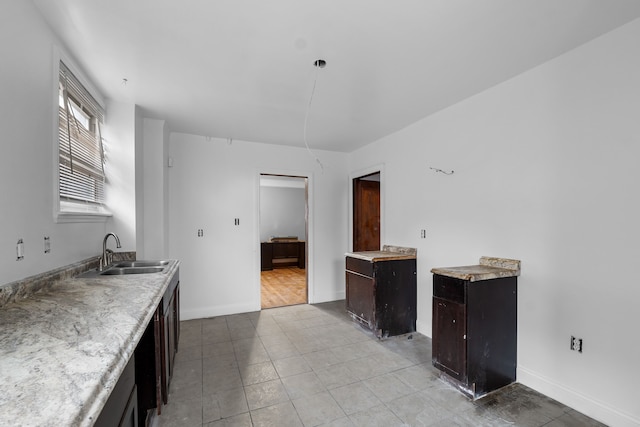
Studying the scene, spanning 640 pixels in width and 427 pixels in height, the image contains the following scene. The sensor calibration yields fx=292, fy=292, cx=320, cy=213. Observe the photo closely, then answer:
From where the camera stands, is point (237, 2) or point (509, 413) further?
point (509, 413)

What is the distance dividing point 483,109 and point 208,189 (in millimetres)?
3334

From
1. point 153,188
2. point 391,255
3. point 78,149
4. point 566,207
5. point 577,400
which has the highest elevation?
point 78,149

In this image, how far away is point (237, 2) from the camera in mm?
1574

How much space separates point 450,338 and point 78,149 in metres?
3.24

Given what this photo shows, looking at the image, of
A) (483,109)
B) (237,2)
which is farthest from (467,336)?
(237,2)

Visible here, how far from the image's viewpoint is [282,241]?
7.52 meters

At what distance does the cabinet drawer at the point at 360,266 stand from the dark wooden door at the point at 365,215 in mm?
1033

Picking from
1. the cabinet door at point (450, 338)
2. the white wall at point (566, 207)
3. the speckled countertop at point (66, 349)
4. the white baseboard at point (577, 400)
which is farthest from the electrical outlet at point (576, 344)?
the speckled countertop at point (66, 349)

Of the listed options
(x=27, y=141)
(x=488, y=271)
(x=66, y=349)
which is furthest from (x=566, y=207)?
(x=27, y=141)

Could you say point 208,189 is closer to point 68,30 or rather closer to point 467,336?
point 68,30

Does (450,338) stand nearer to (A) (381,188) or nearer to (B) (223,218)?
(A) (381,188)

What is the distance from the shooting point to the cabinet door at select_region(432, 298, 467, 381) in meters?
2.19

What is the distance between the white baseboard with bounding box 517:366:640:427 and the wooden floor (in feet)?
9.77

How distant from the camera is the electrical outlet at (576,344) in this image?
1983 millimetres
